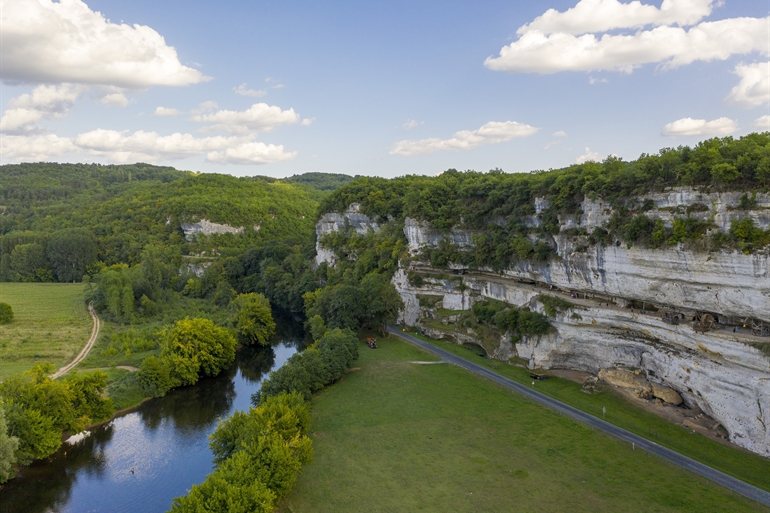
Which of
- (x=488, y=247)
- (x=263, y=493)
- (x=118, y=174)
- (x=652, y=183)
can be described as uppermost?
(x=118, y=174)

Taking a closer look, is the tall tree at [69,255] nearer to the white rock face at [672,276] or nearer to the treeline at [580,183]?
the treeline at [580,183]

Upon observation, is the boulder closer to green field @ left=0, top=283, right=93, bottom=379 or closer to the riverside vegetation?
the riverside vegetation

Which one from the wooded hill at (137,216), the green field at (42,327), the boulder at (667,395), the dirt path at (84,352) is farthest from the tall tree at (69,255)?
the boulder at (667,395)

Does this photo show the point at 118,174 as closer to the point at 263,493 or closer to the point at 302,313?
the point at 302,313

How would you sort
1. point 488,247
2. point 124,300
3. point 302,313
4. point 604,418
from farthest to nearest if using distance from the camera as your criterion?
point 302,313 → point 124,300 → point 488,247 → point 604,418

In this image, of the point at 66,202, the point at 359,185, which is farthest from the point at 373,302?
the point at 66,202

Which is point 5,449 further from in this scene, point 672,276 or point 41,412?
point 672,276

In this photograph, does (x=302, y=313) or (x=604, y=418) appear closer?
(x=604, y=418)
